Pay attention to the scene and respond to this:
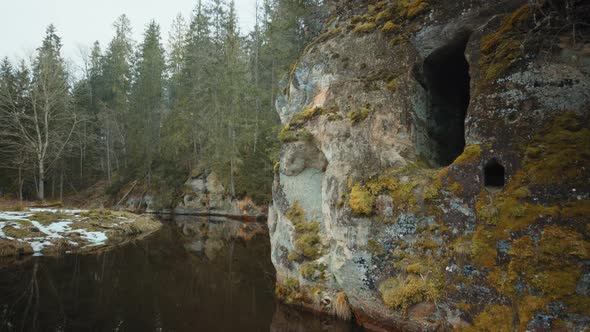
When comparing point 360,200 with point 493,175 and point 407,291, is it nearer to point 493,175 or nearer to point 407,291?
point 407,291

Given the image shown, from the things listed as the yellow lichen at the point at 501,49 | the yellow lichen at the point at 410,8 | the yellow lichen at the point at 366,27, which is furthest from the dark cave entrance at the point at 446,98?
the yellow lichen at the point at 366,27

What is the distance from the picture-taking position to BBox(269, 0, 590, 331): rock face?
511cm

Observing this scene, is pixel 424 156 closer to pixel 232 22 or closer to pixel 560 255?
pixel 560 255

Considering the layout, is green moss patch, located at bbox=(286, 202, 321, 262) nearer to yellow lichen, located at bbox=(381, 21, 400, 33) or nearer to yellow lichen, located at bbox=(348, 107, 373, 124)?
yellow lichen, located at bbox=(348, 107, 373, 124)

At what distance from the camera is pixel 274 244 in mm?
10102

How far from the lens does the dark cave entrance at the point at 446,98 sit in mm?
8703

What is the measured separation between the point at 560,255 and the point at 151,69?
135 ft

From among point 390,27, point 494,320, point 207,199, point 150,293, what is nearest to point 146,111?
point 207,199

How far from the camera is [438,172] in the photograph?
6.68m

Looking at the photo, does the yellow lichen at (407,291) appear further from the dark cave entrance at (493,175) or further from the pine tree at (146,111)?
the pine tree at (146,111)

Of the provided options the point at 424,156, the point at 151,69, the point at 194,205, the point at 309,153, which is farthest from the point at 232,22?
→ the point at 424,156

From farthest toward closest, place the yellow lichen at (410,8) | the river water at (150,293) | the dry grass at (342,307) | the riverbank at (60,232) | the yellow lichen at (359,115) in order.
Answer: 1. the riverbank at (60,232)
2. the yellow lichen at (410,8)
3. the yellow lichen at (359,115)
4. the dry grass at (342,307)
5. the river water at (150,293)

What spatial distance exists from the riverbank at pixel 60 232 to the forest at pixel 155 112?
8.43 metres

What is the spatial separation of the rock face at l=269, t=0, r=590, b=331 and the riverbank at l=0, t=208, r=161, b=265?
10.8 metres
